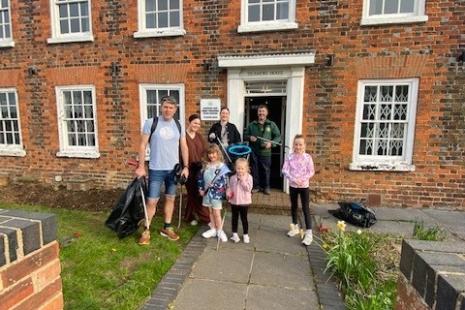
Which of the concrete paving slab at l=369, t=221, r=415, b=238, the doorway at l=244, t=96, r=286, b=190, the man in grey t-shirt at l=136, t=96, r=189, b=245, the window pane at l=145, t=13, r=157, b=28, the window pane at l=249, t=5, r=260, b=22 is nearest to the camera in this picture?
the man in grey t-shirt at l=136, t=96, r=189, b=245

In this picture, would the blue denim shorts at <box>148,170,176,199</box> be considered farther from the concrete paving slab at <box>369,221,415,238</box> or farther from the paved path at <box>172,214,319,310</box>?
the concrete paving slab at <box>369,221,415,238</box>

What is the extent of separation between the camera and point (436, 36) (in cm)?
561

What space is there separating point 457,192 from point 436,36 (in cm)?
301

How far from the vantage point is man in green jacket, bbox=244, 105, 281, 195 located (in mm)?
6102

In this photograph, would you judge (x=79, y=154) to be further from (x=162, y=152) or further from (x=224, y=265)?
(x=224, y=265)

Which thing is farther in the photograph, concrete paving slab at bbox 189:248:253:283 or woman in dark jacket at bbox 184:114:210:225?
woman in dark jacket at bbox 184:114:210:225

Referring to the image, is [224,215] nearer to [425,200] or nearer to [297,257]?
[297,257]

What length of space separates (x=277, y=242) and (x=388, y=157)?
10.7 ft

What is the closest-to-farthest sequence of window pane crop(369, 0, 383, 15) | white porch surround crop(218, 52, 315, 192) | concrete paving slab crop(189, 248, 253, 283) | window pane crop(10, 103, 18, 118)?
concrete paving slab crop(189, 248, 253, 283)
window pane crop(369, 0, 383, 15)
white porch surround crop(218, 52, 315, 192)
window pane crop(10, 103, 18, 118)

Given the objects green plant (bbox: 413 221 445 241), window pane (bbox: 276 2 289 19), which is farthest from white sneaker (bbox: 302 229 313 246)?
window pane (bbox: 276 2 289 19)

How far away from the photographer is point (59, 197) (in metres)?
6.92

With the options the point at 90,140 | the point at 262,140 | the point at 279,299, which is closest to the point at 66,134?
the point at 90,140

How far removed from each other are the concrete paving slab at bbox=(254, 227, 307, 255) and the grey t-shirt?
5.61ft

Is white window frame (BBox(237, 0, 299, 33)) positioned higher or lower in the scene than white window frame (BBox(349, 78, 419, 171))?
higher
